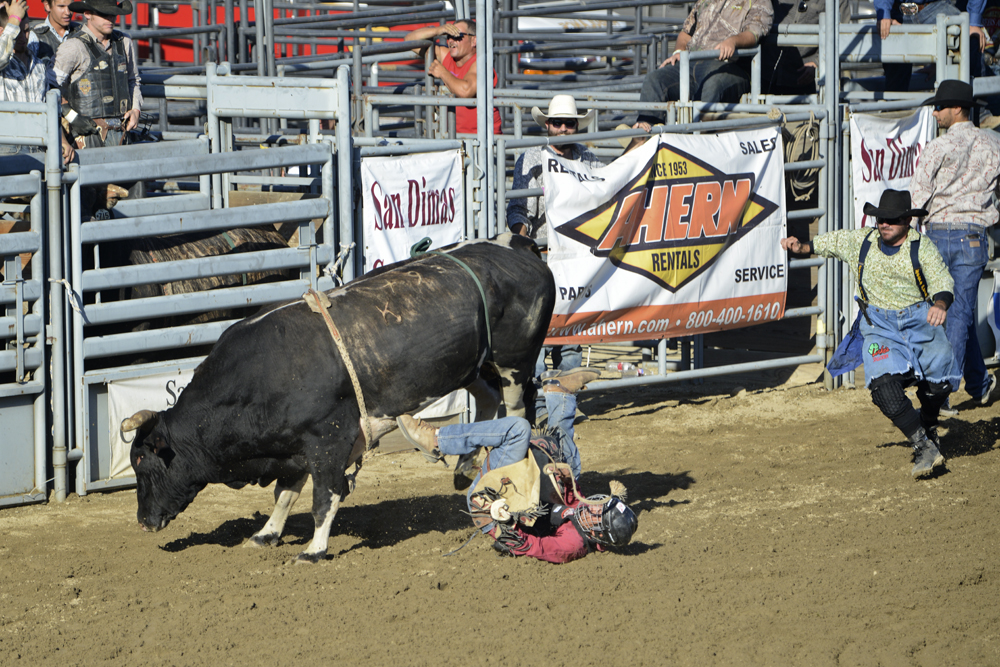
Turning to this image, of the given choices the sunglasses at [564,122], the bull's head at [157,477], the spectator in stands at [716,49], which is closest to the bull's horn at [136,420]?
the bull's head at [157,477]

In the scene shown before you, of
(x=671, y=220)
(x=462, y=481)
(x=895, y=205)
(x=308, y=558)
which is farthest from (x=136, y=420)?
(x=671, y=220)

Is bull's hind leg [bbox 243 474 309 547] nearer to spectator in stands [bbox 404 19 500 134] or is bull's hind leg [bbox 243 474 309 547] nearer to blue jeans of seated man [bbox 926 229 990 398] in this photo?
spectator in stands [bbox 404 19 500 134]

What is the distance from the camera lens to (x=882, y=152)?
939cm

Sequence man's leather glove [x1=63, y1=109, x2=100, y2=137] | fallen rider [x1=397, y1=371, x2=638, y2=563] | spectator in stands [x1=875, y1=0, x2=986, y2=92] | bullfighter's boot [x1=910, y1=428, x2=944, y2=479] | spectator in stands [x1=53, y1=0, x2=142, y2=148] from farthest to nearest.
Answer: spectator in stands [x1=875, y1=0, x2=986, y2=92]
spectator in stands [x1=53, y1=0, x2=142, y2=148]
man's leather glove [x1=63, y1=109, x2=100, y2=137]
bullfighter's boot [x1=910, y1=428, x2=944, y2=479]
fallen rider [x1=397, y1=371, x2=638, y2=563]

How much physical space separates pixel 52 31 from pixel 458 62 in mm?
3647

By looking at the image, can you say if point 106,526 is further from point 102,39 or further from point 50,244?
point 102,39

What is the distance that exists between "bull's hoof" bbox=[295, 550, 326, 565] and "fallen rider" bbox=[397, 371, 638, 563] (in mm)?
749

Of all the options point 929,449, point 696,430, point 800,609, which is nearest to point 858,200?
point 696,430

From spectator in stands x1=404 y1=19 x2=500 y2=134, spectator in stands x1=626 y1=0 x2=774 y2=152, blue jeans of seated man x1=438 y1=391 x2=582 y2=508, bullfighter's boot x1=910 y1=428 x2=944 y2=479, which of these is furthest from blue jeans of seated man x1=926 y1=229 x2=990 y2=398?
blue jeans of seated man x1=438 y1=391 x2=582 y2=508

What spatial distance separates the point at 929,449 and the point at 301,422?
3.71m

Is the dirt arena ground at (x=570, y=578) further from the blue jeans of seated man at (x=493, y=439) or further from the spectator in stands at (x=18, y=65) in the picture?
the spectator in stands at (x=18, y=65)

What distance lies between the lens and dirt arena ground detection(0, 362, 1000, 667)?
4.46 m

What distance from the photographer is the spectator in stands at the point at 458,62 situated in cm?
996

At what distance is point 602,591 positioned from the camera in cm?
504
